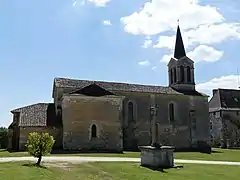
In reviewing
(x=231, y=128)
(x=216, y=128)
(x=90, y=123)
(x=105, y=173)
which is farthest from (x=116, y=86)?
(x=105, y=173)

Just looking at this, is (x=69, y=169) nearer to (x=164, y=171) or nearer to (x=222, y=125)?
(x=164, y=171)

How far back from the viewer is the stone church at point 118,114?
117 feet

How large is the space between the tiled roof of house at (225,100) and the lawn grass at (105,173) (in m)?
37.1

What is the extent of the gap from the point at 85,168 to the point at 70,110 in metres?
17.3

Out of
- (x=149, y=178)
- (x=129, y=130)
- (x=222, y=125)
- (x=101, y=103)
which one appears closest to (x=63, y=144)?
(x=101, y=103)

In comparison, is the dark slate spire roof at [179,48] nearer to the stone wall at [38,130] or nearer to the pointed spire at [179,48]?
the pointed spire at [179,48]

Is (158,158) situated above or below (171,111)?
below

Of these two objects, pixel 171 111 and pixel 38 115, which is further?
pixel 171 111

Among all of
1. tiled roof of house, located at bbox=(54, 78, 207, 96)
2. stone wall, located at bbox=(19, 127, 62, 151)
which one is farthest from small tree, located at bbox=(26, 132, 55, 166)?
tiled roof of house, located at bbox=(54, 78, 207, 96)

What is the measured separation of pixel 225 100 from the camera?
57.2m

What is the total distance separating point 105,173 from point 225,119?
137 ft

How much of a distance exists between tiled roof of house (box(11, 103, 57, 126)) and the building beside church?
29.1 meters

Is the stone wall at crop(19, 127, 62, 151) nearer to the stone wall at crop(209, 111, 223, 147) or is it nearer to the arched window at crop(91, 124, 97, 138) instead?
the arched window at crop(91, 124, 97, 138)

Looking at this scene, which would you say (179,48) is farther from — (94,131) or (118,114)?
(94,131)
